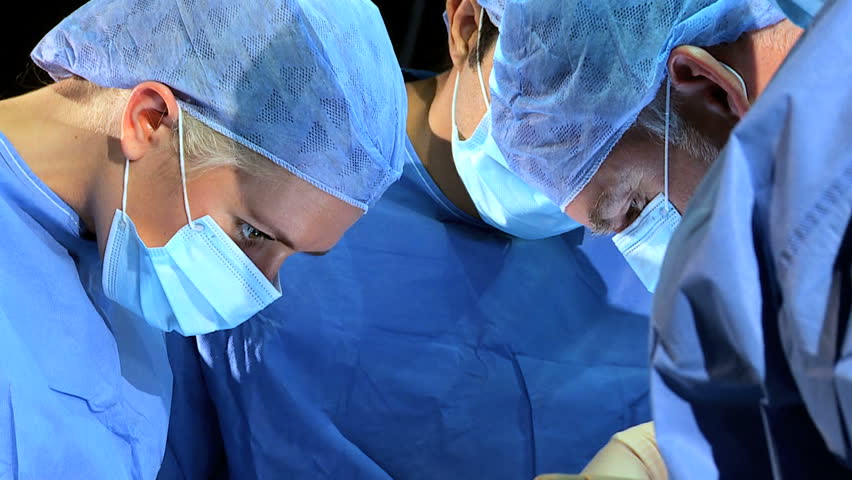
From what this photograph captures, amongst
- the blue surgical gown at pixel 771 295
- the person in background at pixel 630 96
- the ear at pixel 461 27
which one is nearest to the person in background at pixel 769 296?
the blue surgical gown at pixel 771 295

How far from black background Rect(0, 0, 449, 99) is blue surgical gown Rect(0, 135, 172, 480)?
0.95 metres

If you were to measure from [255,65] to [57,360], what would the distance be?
491 millimetres

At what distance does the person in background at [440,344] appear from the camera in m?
1.50

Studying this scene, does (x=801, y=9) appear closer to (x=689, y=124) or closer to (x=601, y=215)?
(x=689, y=124)

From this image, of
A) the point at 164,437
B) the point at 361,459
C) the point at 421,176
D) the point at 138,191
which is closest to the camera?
the point at 138,191

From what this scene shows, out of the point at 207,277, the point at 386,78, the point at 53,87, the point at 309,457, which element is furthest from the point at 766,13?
the point at 309,457

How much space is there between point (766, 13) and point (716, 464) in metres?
0.61

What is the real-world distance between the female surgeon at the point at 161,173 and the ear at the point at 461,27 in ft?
0.90

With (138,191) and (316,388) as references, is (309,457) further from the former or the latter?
(138,191)

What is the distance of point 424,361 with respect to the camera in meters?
1.56

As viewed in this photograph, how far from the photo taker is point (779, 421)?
50 cm

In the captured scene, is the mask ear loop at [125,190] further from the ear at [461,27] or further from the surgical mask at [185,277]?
the ear at [461,27]

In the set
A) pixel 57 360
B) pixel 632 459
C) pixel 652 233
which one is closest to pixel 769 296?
pixel 632 459

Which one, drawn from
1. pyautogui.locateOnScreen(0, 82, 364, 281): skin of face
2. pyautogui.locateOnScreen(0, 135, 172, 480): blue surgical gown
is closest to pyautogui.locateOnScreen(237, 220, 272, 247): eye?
pyautogui.locateOnScreen(0, 82, 364, 281): skin of face
